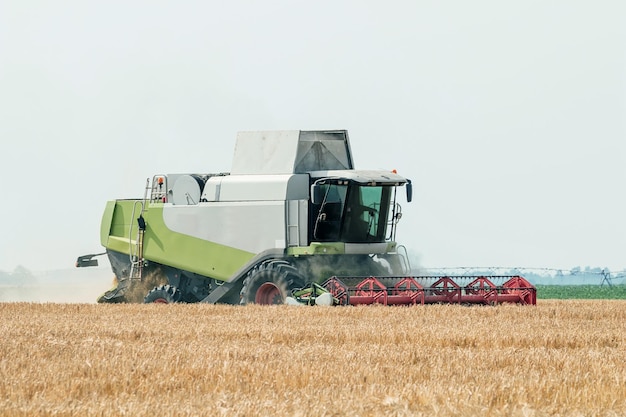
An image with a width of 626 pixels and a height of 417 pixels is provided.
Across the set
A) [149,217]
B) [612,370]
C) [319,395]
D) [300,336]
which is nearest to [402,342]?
[300,336]

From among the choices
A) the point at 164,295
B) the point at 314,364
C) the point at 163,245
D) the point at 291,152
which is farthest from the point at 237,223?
the point at 314,364

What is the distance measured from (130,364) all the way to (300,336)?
3.56m

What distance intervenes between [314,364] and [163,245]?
41.5ft

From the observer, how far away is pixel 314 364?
9.95m

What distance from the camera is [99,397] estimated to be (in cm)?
829

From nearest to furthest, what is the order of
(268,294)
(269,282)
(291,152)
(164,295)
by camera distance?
(269,282) → (268,294) → (291,152) → (164,295)

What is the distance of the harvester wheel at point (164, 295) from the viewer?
855 inches

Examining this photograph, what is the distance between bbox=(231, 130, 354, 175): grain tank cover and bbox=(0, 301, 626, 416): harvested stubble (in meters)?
4.84

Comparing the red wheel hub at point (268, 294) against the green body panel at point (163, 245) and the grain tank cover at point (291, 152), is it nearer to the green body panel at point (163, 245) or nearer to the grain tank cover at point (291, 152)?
the green body panel at point (163, 245)

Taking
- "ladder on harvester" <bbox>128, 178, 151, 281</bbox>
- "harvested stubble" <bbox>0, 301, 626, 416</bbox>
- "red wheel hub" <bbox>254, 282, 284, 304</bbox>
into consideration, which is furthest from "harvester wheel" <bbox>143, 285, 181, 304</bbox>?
"harvested stubble" <bbox>0, 301, 626, 416</bbox>

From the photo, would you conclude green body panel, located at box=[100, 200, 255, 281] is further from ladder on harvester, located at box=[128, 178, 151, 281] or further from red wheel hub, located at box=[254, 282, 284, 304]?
red wheel hub, located at box=[254, 282, 284, 304]

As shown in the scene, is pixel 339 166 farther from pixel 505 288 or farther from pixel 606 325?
pixel 606 325

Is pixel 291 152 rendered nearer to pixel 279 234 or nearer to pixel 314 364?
pixel 279 234

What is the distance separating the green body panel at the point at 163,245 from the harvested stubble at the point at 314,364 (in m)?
4.32
